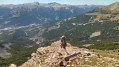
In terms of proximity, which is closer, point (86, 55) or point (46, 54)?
point (86, 55)

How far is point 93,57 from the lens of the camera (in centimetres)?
6531

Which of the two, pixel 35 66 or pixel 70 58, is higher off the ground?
pixel 70 58

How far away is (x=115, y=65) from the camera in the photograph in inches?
2331

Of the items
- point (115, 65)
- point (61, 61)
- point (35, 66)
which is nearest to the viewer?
point (115, 65)

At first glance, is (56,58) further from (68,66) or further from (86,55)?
(86,55)

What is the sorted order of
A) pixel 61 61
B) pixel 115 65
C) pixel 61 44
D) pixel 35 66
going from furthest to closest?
1. pixel 61 44
2. pixel 35 66
3. pixel 61 61
4. pixel 115 65

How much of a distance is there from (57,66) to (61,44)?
29178mm

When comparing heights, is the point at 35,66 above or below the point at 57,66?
below

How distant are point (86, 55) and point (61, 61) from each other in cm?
1221

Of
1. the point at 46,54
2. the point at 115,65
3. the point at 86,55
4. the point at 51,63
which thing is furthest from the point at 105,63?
the point at 46,54

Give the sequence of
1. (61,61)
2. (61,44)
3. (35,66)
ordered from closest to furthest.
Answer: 1. (61,61)
2. (35,66)
3. (61,44)

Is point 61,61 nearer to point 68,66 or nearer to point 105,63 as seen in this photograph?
point 68,66

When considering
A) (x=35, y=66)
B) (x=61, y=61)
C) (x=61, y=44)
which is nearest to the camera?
(x=61, y=61)

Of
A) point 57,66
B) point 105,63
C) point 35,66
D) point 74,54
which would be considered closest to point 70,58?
point 74,54
